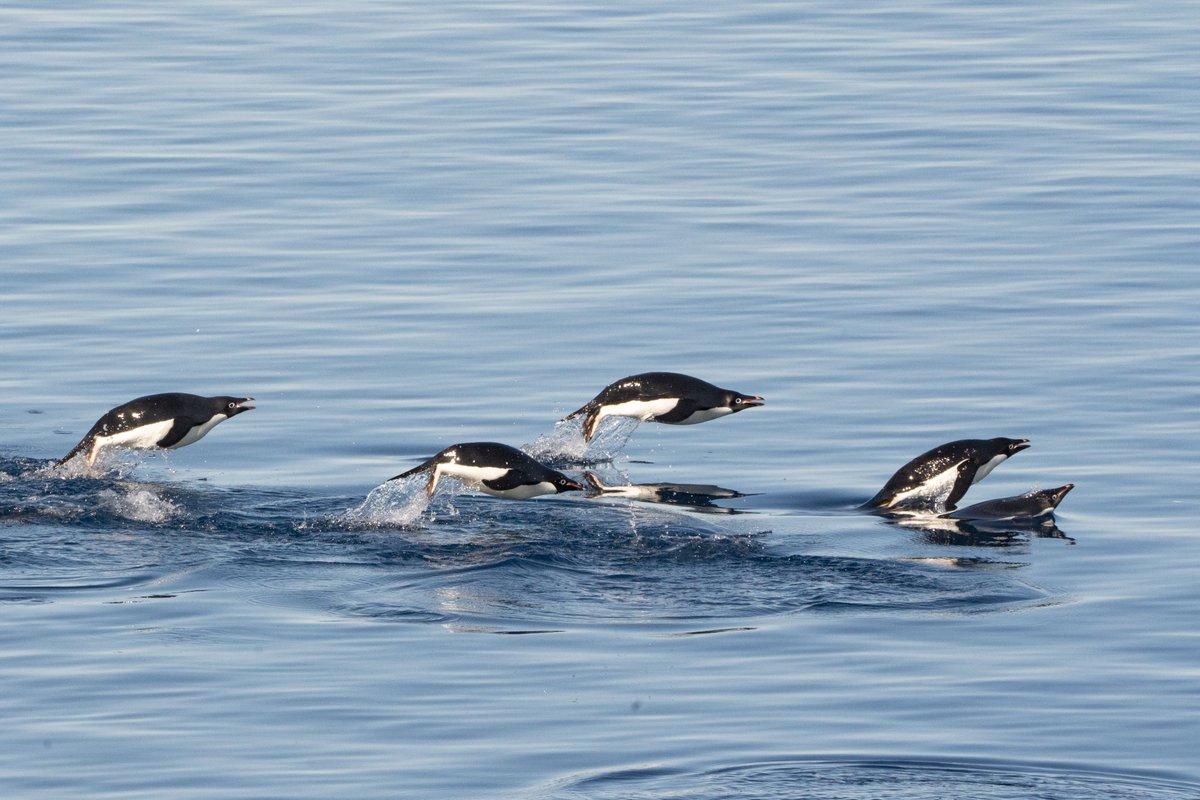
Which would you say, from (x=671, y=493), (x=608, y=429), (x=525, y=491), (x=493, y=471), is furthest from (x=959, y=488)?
(x=608, y=429)

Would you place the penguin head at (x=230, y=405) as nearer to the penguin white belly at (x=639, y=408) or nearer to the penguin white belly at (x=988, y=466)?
the penguin white belly at (x=639, y=408)

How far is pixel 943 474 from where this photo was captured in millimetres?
18422

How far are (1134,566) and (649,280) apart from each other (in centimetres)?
1146

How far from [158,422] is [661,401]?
4.46m

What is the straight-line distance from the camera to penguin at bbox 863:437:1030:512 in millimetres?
18141

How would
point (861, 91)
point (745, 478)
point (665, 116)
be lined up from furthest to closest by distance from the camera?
1. point (861, 91)
2. point (665, 116)
3. point (745, 478)

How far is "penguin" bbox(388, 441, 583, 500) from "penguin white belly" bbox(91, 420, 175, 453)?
253 cm

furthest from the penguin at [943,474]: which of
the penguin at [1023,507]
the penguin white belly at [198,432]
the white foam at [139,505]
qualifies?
the penguin white belly at [198,432]

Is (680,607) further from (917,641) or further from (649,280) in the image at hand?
(649,280)

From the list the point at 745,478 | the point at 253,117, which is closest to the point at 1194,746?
the point at 745,478

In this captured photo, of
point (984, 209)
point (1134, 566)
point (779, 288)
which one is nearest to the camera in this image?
point (1134, 566)

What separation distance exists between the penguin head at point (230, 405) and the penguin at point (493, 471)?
101 inches

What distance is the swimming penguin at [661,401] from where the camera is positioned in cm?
2048

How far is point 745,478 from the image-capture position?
19531 millimetres
